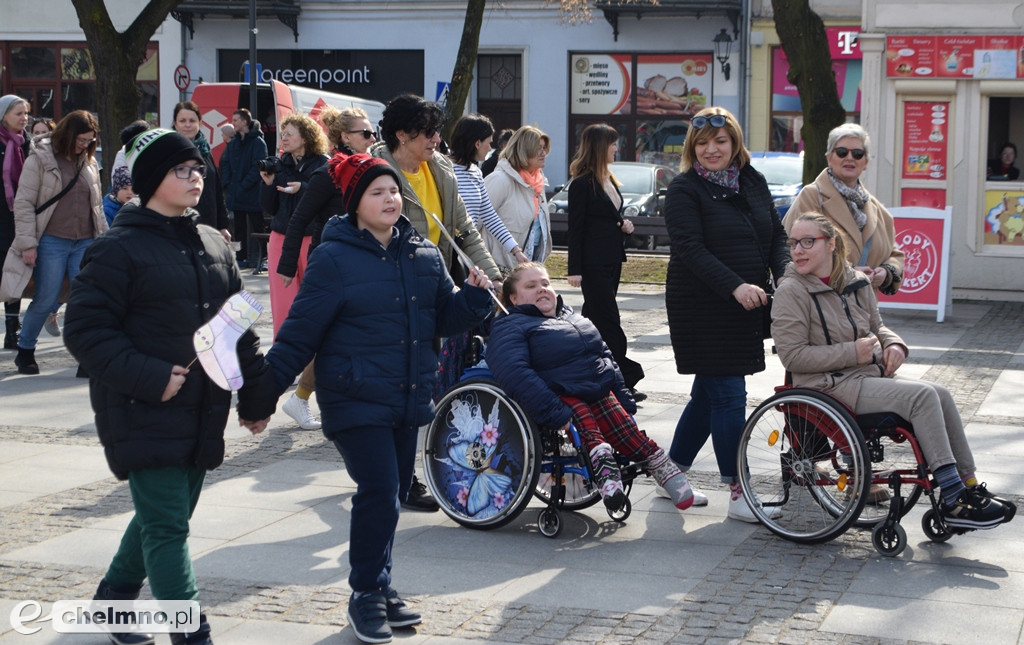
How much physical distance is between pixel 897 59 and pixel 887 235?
28.2 feet

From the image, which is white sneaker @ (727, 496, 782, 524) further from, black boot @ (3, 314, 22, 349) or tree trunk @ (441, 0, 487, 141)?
tree trunk @ (441, 0, 487, 141)

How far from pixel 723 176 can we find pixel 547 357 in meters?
1.25

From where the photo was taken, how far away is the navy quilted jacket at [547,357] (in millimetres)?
5980

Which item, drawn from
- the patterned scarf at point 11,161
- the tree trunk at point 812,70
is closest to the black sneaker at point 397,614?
the patterned scarf at point 11,161

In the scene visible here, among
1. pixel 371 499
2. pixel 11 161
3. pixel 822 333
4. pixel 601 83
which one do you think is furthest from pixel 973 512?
pixel 601 83

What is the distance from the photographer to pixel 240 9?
112 feet

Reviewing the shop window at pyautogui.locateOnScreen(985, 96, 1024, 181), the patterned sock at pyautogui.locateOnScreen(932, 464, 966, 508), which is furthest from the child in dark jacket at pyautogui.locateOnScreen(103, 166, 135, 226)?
the shop window at pyautogui.locateOnScreen(985, 96, 1024, 181)

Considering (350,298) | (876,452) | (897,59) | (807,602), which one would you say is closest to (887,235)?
(876,452)

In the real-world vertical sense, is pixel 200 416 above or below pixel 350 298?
below

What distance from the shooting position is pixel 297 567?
18.3ft

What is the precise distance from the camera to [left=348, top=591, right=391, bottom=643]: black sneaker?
462cm

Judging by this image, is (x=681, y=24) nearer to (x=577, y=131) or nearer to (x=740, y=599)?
(x=577, y=131)

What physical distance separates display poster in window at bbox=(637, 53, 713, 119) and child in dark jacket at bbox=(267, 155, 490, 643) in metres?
28.2

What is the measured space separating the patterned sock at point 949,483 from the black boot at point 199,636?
3017mm
